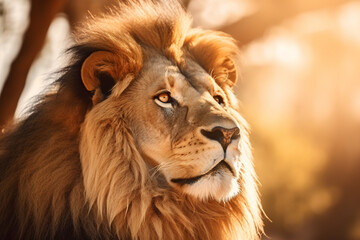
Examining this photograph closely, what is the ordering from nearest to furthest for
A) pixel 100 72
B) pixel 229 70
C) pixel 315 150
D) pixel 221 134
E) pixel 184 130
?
pixel 221 134
pixel 184 130
pixel 100 72
pixel 229 70
pixel 315 150

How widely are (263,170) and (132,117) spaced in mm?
13730

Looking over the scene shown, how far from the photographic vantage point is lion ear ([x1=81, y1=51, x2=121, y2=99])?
338cm

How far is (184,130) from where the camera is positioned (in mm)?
3320

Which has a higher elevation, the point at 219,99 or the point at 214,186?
the point at 219,99

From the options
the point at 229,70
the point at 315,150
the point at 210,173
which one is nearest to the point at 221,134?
the point at 210,173

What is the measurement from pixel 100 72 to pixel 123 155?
501 millimetres

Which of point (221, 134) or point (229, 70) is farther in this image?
point (229, 70)

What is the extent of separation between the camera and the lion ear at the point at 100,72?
3.38 m

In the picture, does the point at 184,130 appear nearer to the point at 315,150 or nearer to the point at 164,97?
the point at 164,97

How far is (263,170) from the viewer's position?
55.3ft

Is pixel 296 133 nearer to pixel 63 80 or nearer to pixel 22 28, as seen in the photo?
pixel 22 28

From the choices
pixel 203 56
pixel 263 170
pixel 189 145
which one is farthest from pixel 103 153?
pixel 263 170

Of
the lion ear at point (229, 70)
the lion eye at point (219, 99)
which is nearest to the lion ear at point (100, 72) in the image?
the lion eye at point (219, 99)

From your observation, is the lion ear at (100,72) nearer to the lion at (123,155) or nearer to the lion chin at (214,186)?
the lion at (123,155)
